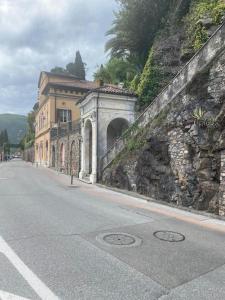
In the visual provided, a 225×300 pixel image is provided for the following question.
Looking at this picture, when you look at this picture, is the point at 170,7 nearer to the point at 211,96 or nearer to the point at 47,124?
the point at 211,96

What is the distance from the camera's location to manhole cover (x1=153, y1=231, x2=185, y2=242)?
7419 millimetres

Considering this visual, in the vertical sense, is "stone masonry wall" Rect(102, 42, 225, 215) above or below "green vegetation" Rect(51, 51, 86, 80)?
below

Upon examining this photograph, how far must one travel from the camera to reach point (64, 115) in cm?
4556

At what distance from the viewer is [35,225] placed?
8.22 m

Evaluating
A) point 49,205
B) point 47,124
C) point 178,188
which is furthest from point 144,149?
point 47,124

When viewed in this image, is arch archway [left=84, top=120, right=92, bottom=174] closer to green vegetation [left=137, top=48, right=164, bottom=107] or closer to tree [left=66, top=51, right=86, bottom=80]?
green vegetation [left=137, top=48, right=164, bottom=107]

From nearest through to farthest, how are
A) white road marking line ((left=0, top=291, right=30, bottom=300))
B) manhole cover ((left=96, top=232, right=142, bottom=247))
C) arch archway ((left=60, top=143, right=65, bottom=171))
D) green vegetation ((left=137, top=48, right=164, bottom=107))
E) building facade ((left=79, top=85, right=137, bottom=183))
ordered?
white road marking line ((left=0, top=291, right=30, bottom=300)) → manhole cover ((left=96, top=232, right=142, bottom=247)) → building facade ((left=79, top=85, right=137, bottom=183)) → green vegetation ((left=137, top=48, right=164, bottom=107)) → arch archway ((left=60, top=143, right=65, bottom=171))

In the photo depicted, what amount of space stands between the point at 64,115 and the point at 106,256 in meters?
40.7

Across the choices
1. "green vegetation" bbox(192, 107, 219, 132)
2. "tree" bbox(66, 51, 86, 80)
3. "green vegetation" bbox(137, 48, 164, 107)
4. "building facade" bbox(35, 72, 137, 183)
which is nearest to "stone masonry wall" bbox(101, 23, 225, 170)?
"green vegetation" bbox(192, 107, 219, 132)

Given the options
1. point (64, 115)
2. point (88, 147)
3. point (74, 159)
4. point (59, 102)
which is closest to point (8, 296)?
point (88, 147)

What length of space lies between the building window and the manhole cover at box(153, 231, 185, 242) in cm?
3826

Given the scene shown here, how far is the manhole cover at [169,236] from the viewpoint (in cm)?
742

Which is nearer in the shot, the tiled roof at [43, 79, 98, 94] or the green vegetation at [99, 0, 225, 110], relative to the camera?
the green vegetation at [99, 0, 225, 110]

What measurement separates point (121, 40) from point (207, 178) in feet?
66.7
